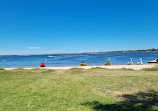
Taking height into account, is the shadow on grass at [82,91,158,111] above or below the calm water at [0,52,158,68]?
above

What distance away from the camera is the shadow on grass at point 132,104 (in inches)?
164

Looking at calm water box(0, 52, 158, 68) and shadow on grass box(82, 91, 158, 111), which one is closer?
shadow on grass box(82, 91, 158, 111)

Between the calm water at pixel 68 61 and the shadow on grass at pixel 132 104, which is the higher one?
the shadow on grass at pixel 132 104

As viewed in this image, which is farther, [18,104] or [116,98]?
[116,98]

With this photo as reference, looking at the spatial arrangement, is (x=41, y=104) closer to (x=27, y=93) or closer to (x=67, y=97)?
(x=67, y=97)

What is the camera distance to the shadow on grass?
416 cm

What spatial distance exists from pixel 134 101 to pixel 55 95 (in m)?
3.16

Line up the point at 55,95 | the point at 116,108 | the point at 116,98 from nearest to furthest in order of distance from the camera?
the point at 116,108 < the point at 116,98 < the point at 55,95

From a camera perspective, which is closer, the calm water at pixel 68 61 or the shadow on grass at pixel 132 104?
the shadow on grass at pixel 132 104

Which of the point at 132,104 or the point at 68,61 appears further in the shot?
the point at 68,61

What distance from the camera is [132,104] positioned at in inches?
178

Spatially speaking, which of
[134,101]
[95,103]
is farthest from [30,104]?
[134,101]

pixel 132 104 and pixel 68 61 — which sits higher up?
pixel 132 104

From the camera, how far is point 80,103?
15.1ft
